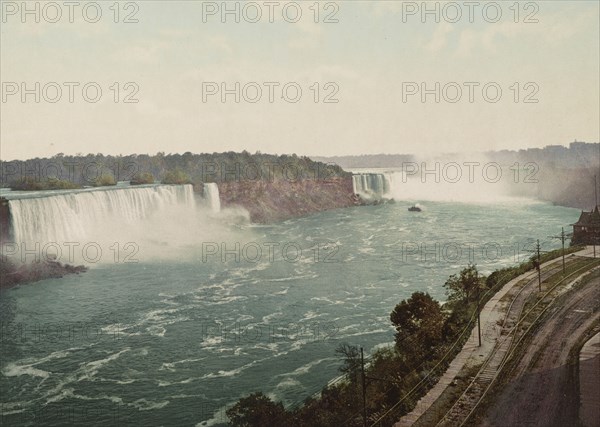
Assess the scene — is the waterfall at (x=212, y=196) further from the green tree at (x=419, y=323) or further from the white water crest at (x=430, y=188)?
the green tree at (x=419, y=323)

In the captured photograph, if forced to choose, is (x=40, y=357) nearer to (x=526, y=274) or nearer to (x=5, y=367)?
(x=5, y=367)

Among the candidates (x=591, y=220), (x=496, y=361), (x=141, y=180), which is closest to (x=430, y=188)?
(x=141, y=180)

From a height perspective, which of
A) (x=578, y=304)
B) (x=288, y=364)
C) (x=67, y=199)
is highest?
(x=67, y=199)

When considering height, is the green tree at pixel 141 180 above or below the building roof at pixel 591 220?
above

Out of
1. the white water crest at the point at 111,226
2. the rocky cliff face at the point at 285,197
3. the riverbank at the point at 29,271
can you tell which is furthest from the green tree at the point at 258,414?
the rocky cliff face at the point at 285,197

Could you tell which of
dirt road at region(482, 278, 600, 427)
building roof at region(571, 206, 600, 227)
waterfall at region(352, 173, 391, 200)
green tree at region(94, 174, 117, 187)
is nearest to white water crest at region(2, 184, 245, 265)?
green tree at region(94, 174, 117, 187)

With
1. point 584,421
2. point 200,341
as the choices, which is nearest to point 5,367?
point 200,341
